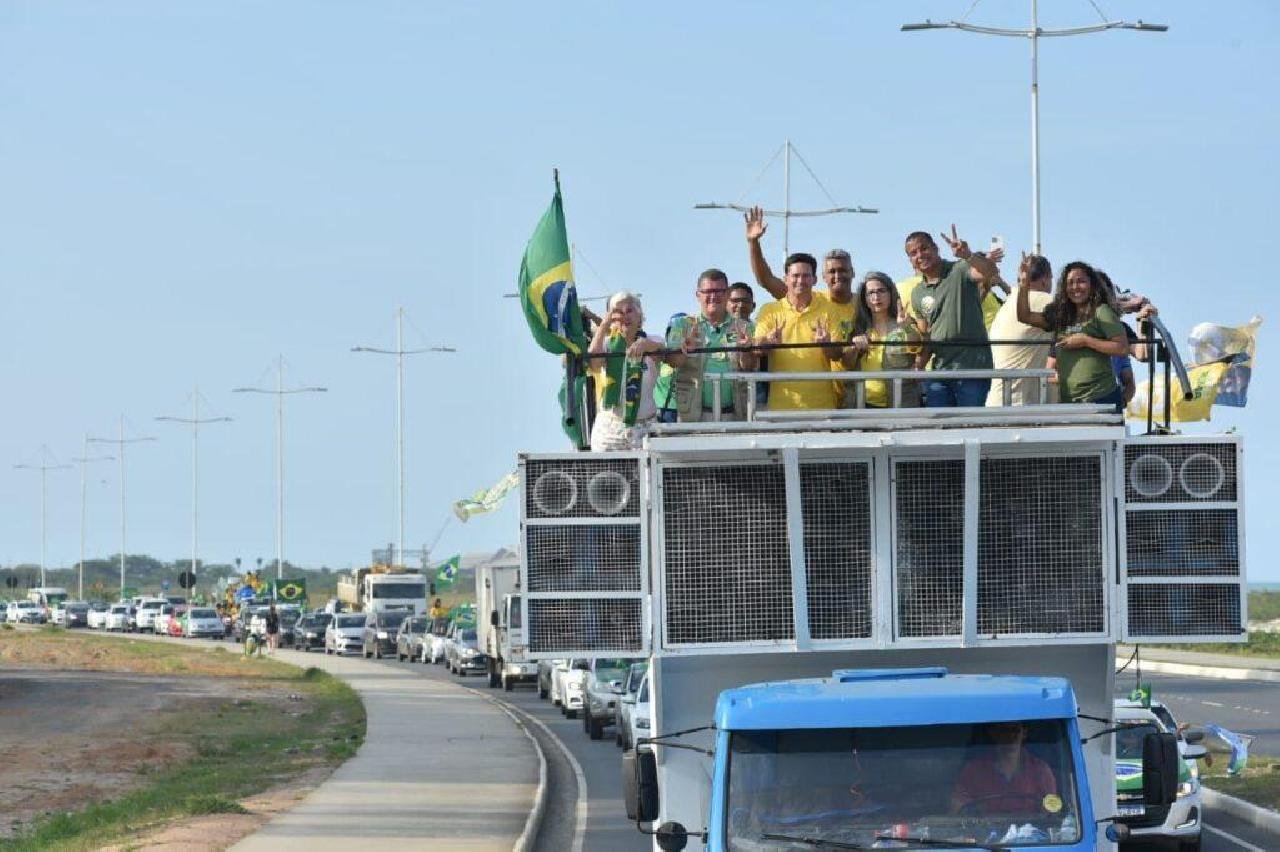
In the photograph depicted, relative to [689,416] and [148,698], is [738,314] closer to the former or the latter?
[689,416]

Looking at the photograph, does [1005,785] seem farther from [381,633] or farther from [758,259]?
[381,633]

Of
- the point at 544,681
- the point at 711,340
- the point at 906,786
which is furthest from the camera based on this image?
the point at 544,681

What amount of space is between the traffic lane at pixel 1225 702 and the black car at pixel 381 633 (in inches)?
1288

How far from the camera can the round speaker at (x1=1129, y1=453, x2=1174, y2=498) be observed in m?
10.9

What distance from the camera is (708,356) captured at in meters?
12.6

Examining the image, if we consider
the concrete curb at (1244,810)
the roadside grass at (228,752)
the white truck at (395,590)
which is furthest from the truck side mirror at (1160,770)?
the white truck at (395,590)

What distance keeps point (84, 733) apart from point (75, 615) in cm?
8636

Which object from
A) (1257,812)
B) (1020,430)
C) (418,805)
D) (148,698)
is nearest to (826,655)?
(1020,430)

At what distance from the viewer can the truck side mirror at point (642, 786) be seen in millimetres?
10430

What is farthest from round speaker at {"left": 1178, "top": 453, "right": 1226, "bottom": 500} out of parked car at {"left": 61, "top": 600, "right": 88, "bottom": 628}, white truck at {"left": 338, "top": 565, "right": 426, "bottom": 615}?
parked car at {"left": 61, "top": 600, "right": 88, "bottom": 628}

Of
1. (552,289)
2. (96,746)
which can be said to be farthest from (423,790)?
(552,289)

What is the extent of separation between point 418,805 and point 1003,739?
52.0ft

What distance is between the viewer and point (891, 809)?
9.47m

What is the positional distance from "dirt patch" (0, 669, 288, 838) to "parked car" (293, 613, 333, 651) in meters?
21.5
